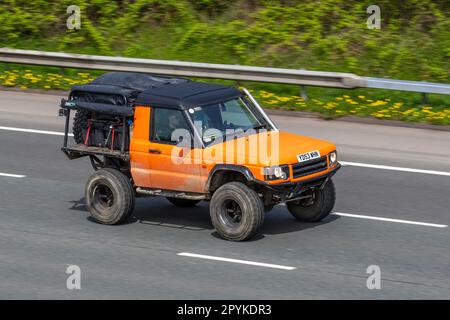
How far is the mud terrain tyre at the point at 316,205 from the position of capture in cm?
1373

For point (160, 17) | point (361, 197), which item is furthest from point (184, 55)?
point (361, 197)

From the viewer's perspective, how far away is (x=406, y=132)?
63.5 feet

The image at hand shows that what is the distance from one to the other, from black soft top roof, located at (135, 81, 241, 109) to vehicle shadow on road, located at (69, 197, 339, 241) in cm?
174

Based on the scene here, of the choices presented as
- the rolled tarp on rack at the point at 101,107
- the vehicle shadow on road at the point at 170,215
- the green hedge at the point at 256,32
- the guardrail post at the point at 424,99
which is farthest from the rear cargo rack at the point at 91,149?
the green hedge at the point at 256,32

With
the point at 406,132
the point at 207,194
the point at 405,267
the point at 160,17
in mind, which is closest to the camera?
the point at 405,267

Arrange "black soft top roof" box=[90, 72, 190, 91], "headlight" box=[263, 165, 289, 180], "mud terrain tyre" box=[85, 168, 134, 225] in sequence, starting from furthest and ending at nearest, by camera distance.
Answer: "black soft top roof" box=[90, 72, 190, 91] < "mud terrain tyre" box=[85, 168, 134, 225] < "headlight" box=[263, 165, 289, 180]

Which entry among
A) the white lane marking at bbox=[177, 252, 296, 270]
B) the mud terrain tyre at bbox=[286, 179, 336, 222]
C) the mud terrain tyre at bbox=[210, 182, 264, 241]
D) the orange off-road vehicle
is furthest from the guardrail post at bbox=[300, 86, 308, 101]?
the white lane marking at bbox=[177, 252, 296, 270]

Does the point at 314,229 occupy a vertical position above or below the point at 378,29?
below

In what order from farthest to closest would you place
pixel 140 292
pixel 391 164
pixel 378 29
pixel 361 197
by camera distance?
pixel 378 29, pixel 391 164, pixel 361 197, pixel 140 292

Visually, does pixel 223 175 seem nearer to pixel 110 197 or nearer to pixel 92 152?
pixel 110 197

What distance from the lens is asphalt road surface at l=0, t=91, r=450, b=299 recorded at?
37.3ft

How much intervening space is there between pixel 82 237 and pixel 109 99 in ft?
6.23

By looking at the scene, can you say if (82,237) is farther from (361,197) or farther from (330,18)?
(330,18)

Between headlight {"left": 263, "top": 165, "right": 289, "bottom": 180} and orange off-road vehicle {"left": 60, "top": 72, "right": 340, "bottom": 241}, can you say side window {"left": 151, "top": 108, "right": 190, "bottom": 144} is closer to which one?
→ orange off-road vehicle {"left": 60, "top": 72, "right": 340, "bottom": 241}
